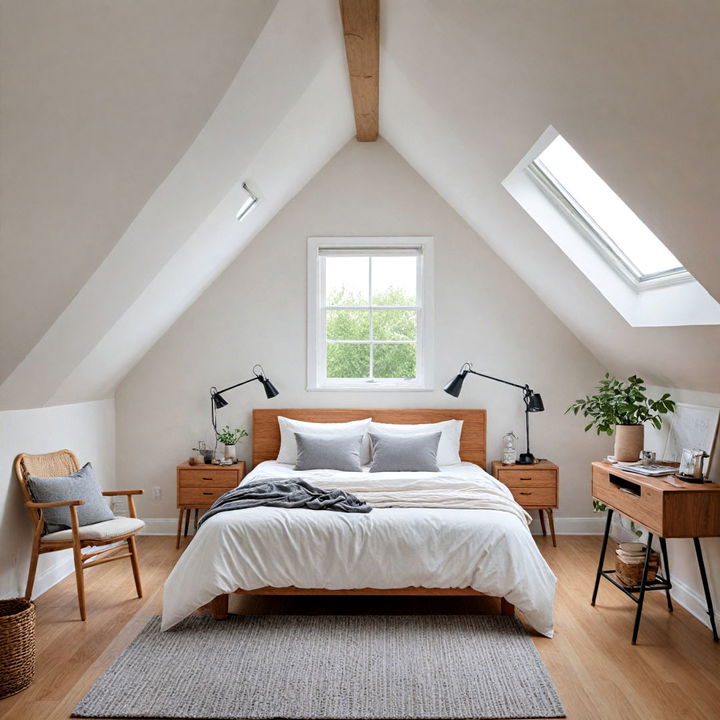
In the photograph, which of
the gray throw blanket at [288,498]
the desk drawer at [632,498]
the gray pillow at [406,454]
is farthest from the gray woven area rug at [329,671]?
the gray pillow at [406,454]

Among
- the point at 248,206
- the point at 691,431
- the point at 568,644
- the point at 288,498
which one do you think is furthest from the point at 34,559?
the point at 691,431

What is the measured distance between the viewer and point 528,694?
289 cm

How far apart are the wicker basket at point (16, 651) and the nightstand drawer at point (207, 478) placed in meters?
2.11

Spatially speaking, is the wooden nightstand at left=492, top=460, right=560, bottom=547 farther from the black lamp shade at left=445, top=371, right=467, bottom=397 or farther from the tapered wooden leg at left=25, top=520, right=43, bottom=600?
the tapered wooden leg at left=25, top=520, right=43, bottom=600

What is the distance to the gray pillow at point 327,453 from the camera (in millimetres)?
4961

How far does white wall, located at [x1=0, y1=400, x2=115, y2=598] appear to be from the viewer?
380 centimetres

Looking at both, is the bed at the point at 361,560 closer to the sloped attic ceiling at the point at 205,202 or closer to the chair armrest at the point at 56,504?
the chair armrest at the point at 56,504

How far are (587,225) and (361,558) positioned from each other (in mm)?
2164

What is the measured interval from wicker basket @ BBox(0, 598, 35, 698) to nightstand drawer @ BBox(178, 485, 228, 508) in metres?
2.11

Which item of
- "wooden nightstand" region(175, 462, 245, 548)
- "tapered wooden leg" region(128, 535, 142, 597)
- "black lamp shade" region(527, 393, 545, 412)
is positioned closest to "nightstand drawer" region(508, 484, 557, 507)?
"black lamp shade" region(527, 393, 545, 412)

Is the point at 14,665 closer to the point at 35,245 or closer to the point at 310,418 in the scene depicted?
the point at 35,245

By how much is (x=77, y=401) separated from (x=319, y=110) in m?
2.49

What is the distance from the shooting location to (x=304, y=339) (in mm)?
5609

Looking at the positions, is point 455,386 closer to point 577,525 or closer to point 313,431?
point 313,431
